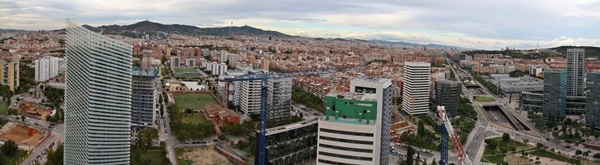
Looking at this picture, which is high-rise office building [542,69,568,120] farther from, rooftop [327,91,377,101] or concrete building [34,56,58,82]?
concrete building [34,56,58,82]

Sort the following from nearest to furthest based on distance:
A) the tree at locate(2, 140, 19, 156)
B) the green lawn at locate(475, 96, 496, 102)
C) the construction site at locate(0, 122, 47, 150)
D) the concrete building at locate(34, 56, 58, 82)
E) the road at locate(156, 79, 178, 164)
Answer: the tree at locate(2, 140, 19, 156), the road at locate(156, 79, 178, 164), the construction site at locate(0, 122, 47, 150), the green lawn at locate(475, 96, 496, 102), the concrete building at locate(34, 56, 58, 82)

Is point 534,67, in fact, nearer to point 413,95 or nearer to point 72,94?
point 413,95

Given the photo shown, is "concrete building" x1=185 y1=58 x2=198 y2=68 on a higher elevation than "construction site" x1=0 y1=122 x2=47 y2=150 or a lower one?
higher

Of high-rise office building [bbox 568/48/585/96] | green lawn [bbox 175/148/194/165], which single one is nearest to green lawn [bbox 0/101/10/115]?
green lawn [bbox 175/148/194/165]

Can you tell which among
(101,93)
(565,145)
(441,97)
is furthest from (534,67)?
(101,93)

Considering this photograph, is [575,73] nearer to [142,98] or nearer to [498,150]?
[498,150]

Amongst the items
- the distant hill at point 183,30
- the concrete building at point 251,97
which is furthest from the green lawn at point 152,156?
the distant hill at point 183,30
